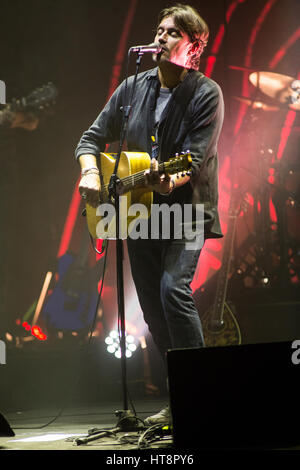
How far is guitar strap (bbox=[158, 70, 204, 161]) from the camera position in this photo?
247 centimetres

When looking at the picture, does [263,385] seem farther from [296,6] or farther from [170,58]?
[296,6]

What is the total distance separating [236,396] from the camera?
165 cm

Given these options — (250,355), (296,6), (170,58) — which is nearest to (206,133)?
(170,58)

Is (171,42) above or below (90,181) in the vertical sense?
above

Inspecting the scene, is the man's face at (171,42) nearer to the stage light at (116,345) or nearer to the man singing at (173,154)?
the man singing at (173,154)

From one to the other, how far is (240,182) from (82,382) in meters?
2.02

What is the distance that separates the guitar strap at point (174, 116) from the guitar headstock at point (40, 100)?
2.16 metres

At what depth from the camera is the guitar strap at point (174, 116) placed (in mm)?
2467

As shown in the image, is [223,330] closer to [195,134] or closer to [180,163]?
[195,134]

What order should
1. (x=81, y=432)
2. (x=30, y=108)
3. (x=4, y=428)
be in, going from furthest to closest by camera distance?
(x=30, y=108) < (x=81, y=432) < (x=4, y=428)

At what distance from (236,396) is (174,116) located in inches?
54.1
